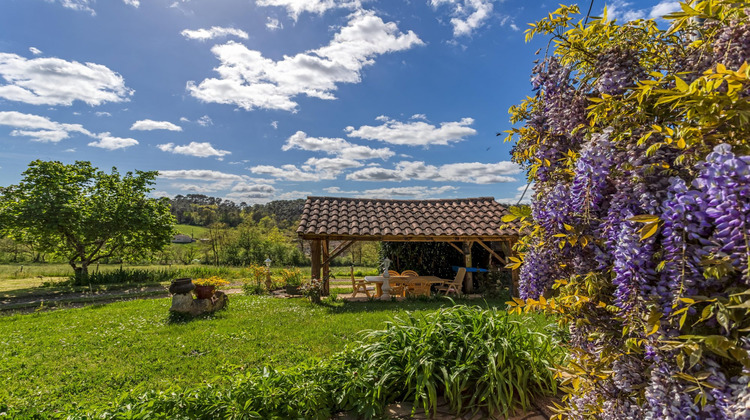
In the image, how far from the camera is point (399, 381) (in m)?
3.57

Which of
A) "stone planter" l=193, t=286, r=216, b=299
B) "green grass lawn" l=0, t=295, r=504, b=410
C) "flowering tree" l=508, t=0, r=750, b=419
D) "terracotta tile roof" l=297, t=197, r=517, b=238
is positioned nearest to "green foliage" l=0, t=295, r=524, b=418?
"green grass lawn" l=0, t=295, r=504, b=410

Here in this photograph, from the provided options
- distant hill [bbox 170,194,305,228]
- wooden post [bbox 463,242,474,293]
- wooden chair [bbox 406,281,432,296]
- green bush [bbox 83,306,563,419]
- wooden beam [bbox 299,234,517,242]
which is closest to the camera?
green bush [bbox 83,306,563,419]

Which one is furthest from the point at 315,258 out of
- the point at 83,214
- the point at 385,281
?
the point at 83,214

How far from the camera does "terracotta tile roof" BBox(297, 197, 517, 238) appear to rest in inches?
449

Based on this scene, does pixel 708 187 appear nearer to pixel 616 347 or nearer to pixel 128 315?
pixel 616 347

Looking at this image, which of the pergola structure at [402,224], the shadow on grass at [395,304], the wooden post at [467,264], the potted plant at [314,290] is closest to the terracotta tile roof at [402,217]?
the pergola structure at [402,224]

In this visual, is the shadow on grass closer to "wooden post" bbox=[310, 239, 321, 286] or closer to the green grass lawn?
the green grass lawn

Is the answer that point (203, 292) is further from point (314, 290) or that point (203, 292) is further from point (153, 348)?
point (153, 348)

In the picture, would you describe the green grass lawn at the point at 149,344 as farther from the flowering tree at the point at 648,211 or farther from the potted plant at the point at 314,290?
the flowering tree at the point at 648,211

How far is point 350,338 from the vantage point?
21.7 feet

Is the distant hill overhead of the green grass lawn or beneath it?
overhead

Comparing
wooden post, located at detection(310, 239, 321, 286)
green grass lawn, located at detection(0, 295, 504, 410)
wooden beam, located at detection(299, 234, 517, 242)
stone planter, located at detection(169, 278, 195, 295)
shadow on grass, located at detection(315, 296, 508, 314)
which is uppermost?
wooden beam, located at detection(299, 234, 517, 242)

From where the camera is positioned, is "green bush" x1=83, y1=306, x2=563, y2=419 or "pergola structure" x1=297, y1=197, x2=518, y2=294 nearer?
"green bush" x1=83, y1=306, x2=563, y2=419

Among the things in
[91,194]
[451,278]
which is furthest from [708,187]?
[91,194]
